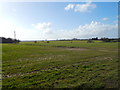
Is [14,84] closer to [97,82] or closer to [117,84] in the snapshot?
[97,82]

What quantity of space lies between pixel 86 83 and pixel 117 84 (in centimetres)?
163

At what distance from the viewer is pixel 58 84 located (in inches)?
203

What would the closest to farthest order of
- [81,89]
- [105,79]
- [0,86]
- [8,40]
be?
[81,89], [0,86], [105,79], [8,40]

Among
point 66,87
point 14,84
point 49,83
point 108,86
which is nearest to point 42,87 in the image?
point 49,83

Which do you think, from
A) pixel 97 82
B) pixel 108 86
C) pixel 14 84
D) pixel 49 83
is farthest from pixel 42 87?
pixel 108 86

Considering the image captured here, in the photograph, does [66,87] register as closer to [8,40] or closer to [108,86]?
[108,86]

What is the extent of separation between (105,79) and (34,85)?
4.20 m

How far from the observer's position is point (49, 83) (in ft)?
17.4

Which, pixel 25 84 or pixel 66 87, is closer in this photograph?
pixel 66 87

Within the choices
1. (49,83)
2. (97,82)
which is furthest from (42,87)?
(97,82)

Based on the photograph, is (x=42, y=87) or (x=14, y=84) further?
(x=14, y=84)

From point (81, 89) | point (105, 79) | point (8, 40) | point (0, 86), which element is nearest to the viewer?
point (81, 89)

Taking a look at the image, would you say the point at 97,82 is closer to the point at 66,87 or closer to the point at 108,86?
the point at 108,86

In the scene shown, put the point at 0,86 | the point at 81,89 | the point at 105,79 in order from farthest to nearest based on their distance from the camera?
the point at 105,79, the point at 0,86, the point at 81,89
